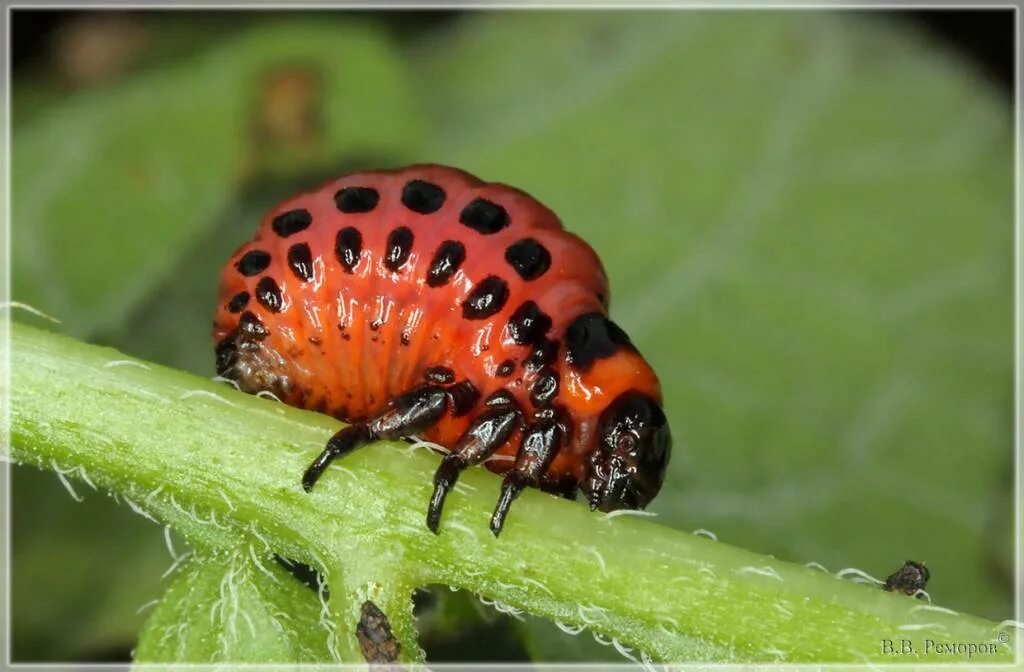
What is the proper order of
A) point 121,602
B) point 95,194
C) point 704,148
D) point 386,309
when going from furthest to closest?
point 704,148, point 95,194, point 121,602, point 386,309

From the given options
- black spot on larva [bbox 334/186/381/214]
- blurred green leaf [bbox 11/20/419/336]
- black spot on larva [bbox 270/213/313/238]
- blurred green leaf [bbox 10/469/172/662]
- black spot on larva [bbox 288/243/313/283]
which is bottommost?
blurred green leaf [bbox 10/469/172/662]

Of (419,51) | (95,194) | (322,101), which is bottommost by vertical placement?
(95,194)

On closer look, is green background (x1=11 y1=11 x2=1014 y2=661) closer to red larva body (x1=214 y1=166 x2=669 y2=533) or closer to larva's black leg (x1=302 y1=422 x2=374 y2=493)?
red larva body (x1=214 y1=166 x2=669 y2=533)

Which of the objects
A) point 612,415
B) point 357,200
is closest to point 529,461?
point 612,415

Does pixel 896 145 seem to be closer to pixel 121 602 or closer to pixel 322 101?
pixel 322 101

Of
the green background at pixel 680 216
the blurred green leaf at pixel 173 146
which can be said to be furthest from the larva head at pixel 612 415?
the blurred green leaf at pixel 173 146

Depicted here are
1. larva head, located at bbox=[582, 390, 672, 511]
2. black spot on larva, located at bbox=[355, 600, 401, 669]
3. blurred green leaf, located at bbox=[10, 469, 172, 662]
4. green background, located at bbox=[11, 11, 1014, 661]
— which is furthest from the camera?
green background, located at bbox=[11, 11, 1014, 661]

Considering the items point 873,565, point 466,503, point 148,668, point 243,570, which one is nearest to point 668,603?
point 466,503

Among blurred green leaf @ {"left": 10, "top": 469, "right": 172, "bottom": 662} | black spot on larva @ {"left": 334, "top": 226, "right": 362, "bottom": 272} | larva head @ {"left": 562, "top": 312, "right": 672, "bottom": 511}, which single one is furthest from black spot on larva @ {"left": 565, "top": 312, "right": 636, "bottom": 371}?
blurred green leaf @ {"left": 10, "top": 469, "right": 172, "bottom": 662}
